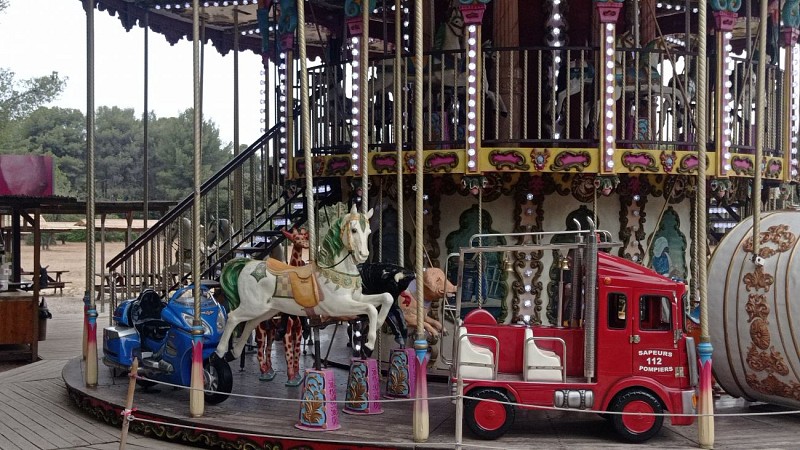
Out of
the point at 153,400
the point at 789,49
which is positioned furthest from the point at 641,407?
the point at 789,49

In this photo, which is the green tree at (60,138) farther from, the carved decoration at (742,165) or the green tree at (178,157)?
the carved decoration at (742,165)

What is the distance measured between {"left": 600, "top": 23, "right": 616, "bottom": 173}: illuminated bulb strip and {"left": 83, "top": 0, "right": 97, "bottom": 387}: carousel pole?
7151mm

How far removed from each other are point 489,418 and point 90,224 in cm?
666

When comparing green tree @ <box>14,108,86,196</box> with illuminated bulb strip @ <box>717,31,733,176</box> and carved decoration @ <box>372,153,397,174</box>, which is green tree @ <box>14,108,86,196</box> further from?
illuminated bulb strip @ <box>717,31,733,176</box>

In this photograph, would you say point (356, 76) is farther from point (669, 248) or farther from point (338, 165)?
point (669, 248)

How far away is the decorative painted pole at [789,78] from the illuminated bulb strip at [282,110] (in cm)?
811

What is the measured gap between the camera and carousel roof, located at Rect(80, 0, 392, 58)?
18.7 meters

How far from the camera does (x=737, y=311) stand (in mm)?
11609

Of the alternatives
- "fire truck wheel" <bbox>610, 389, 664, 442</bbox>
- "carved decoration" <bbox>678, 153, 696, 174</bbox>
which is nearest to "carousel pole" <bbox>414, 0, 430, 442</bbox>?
"fire truck wheel" <bbox>610, 389, 664, 442</bbox>

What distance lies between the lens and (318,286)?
38.0 ft

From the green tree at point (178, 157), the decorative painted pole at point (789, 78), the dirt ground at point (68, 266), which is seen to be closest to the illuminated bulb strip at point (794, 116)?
the decorative painted pole at point (789, 78)

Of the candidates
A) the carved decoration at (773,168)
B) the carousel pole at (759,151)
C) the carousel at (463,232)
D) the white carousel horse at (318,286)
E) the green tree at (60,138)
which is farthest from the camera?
the green tree at (60,138)

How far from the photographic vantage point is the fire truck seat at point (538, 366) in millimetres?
10438

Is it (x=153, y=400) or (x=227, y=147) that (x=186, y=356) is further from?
(x=227, y=147)
